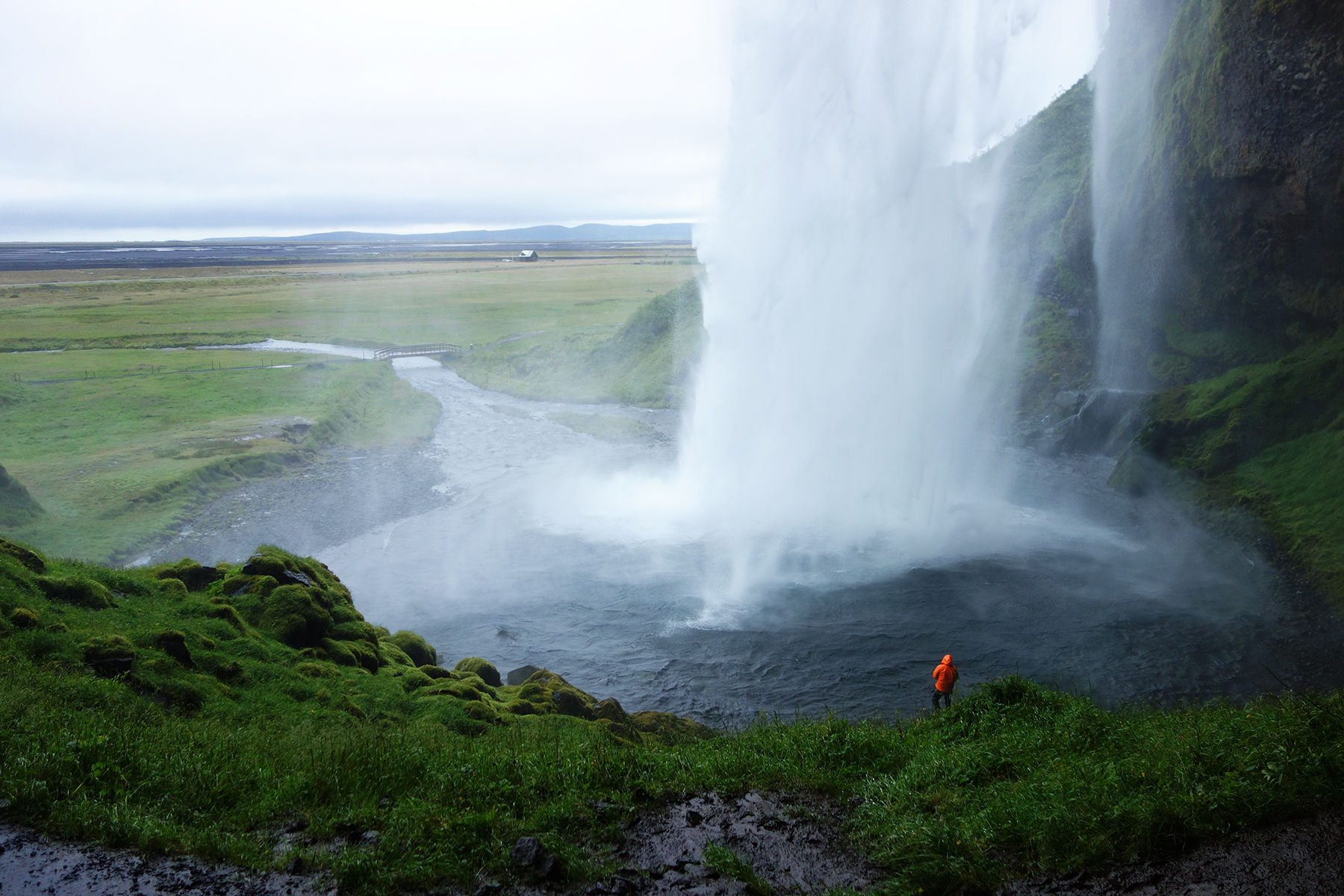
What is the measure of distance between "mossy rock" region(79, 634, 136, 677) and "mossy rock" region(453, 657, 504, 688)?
268 inches

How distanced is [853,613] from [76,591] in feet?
58.6

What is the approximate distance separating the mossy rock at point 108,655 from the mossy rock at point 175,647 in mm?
680

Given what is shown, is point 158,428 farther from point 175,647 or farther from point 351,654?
point 175,647

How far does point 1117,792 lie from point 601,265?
168 meters

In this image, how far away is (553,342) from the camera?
70375 millimetres

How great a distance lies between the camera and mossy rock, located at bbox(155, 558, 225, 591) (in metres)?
17.4

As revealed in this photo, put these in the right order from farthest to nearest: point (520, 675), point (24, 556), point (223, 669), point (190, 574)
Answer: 1. point (520, 675)
2. point (190, 574)
3. point (24, 556)
4. point (223, 669)

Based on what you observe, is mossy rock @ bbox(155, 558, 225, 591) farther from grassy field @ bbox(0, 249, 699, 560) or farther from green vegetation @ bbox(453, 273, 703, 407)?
green vegetation @ bbox(453, 273, 703, 407)

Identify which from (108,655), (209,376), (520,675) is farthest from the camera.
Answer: (209,376)

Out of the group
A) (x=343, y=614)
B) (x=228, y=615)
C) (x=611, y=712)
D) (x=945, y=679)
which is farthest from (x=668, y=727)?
(x=228, y=615)

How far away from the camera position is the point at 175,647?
13.6 meters

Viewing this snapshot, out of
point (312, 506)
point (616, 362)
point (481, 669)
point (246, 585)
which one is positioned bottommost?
point (312, 506)

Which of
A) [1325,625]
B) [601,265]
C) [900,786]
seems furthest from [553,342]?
[601,265]

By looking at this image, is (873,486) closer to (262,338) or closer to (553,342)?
(553,342)
